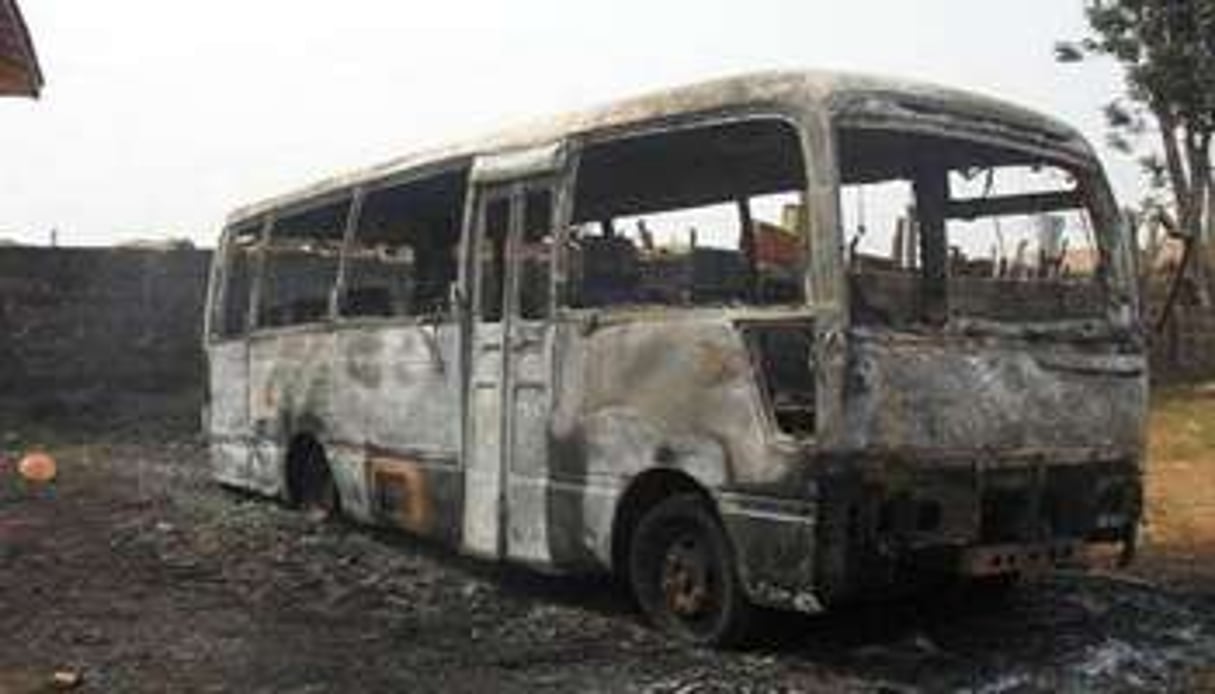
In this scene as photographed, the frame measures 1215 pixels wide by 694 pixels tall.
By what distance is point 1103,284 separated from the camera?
9008 millimetres

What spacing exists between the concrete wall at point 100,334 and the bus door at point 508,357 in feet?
41.5

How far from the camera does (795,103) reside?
8.11 metres

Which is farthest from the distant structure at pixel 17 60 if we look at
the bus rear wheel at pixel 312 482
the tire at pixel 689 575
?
the tire at pixel 689 575

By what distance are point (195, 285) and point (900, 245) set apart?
55.5 feet

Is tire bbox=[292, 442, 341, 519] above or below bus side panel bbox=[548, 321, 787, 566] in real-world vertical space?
below

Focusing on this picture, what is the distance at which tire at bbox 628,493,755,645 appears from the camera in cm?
838

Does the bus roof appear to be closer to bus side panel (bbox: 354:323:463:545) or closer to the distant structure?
bus side panel (bbox: 354:323:463:545)

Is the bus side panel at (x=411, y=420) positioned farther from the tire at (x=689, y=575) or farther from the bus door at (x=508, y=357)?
the tire at (x=689, y=575)

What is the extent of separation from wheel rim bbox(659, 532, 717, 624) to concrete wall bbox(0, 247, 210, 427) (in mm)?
14309

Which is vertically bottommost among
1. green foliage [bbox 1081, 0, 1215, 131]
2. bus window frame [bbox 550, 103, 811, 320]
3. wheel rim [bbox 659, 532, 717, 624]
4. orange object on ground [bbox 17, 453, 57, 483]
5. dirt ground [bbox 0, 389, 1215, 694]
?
dirt ground [bbox 0, 389, 1215, 694]

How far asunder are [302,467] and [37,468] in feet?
15.9

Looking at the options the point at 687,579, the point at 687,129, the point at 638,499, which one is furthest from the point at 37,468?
the point at 687,129

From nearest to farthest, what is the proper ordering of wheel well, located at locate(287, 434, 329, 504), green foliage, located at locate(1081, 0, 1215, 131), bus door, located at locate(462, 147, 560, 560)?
bus door, located at locate(462, 147, 560, 560) < wheel well, located at locate(287, 434, 329, 504) < green foliage, located at locate(1081, 0, 1215, 131)

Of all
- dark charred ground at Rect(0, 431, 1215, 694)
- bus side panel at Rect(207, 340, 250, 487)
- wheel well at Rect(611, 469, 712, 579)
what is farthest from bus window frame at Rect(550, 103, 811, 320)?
bus side panel at Rect(207, 340, 250, 487)
